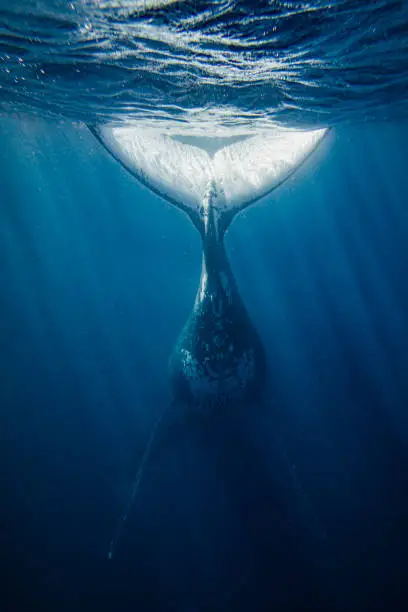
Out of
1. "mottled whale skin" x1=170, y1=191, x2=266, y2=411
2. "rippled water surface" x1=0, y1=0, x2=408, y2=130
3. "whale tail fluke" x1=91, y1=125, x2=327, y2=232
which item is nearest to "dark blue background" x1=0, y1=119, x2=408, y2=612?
"mottled whale skin" x1=170, y1=191, x2=266, y2=411

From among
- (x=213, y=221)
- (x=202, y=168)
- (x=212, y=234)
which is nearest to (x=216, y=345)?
(x=212, y=234)

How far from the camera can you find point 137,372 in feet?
50.4

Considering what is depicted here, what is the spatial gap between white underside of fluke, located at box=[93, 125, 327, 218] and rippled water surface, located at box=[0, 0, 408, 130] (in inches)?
46.4

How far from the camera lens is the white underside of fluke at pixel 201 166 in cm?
597

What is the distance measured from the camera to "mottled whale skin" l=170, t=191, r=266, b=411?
537 cm

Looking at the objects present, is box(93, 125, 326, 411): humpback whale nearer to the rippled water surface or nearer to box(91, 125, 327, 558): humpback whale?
box(91, 125, 327, 558): humpback whale

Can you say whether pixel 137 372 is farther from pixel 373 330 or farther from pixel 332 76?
pixel 332 76

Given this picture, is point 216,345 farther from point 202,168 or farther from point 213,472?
point 202,168

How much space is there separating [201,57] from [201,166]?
1.66 metres

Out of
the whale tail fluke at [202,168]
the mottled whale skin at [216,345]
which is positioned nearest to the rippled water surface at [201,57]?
the whale tail fluke at [202,168]

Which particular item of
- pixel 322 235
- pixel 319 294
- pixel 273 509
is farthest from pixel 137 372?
pixel 322 235

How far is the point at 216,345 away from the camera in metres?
5.32

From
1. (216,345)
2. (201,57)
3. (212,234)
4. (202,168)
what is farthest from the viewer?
(202,168)

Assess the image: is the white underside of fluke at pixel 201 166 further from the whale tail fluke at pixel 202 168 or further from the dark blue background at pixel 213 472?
the dark blue background at pixel 213 472
